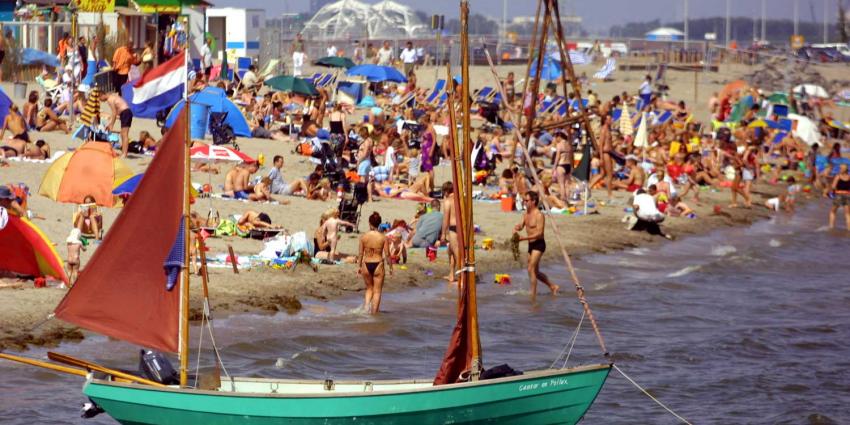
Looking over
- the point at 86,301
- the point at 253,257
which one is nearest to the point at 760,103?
the point at 253,257

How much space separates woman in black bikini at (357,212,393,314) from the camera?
691 inches

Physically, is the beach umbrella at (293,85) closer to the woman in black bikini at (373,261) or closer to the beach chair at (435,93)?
the beach chair at (435,93)

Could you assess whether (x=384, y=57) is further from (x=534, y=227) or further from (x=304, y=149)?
(x=534, y=227)

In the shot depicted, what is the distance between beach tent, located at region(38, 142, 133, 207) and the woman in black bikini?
404 cm

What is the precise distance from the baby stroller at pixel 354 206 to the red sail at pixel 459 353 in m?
10.2

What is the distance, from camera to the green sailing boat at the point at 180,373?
11633 mm

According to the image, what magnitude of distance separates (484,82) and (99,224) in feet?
107

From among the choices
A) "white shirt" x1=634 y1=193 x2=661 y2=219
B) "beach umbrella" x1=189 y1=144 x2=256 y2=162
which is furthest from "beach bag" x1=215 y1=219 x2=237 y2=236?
"white shirt" x1=634 y1=193 x2=661 y2=219

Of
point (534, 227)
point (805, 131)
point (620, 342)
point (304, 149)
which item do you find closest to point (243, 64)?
point (304, 149)

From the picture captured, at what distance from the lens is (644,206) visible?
27.6m

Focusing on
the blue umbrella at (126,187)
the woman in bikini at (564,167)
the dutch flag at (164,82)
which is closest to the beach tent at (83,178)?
the blue umbrella at (126,187)

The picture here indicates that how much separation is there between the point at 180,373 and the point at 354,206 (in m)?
11.3

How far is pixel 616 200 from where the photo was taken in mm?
30750

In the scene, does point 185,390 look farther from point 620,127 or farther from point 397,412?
point 620,127
